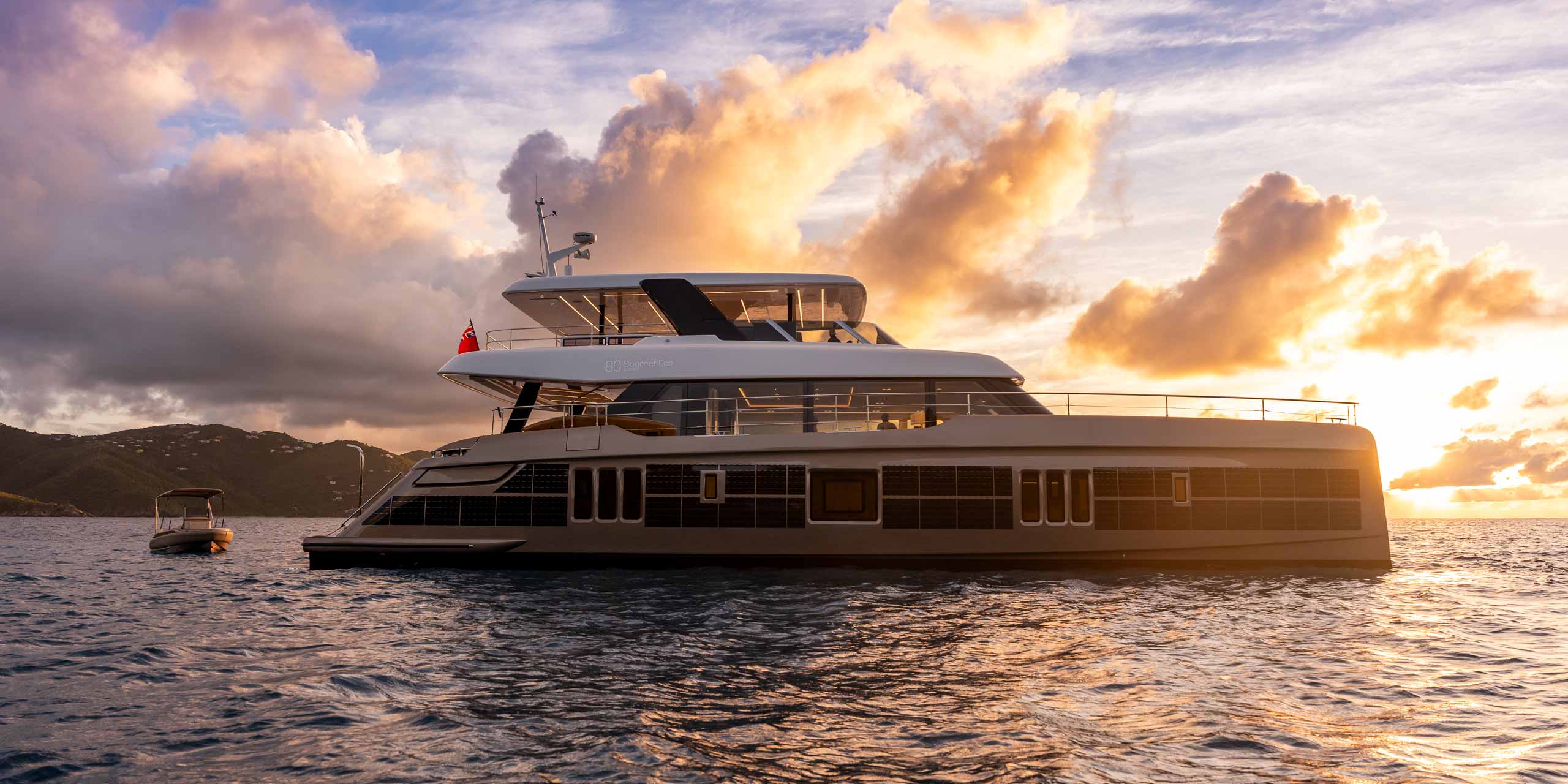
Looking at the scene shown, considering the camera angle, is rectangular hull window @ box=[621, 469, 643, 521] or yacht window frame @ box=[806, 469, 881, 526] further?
rectangular hull window @ box=[621, 469, 643, 521]

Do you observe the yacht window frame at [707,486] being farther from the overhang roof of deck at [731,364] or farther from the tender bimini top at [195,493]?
the tender bimini top at [195,493]

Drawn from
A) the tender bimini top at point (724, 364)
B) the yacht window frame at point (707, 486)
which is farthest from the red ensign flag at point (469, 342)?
the yacht window frame at point (707, 486)

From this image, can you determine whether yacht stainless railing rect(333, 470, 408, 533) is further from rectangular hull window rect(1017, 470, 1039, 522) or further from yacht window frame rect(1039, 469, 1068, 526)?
yacht window frame rect(1039, 469, 1068, 526)

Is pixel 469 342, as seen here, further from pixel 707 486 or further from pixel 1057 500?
pixel 1057 500

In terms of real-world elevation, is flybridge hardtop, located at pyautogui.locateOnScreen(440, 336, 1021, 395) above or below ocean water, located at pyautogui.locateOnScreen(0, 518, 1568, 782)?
above

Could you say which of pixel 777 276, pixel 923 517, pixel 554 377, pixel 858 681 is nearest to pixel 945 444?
pixel 923 517

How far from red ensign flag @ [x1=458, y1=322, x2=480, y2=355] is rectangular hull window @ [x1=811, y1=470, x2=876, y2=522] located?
924 centimetres

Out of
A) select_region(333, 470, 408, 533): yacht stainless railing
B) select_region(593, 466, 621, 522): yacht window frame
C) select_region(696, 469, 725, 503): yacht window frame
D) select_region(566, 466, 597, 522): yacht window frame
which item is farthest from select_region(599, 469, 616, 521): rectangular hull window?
select_region(333, 470, 408, 533): yacht stainless railing

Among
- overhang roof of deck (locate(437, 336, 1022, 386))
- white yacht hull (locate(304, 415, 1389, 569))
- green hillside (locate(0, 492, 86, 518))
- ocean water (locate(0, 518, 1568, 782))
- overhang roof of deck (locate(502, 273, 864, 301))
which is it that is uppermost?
overhang roof of deck (locate(502, 273, 864, 301))

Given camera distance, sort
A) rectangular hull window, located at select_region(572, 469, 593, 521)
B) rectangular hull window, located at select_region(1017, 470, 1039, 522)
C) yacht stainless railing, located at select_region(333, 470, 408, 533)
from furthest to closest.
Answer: yacht stainless railing, located at select_region(333, 470, 408, 533), rectangular hull window, located at select_region(572, 469, 593, 521), rectangular hull window, located at select_region(1017, 470, 1039, 522)

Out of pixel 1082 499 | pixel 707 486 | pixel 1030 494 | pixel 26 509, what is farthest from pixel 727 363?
pixel 26 509

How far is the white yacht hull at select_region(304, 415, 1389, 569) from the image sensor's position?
62.5 feet

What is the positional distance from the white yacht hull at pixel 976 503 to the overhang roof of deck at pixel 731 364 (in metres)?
1.89

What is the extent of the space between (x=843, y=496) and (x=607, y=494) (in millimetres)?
4932
